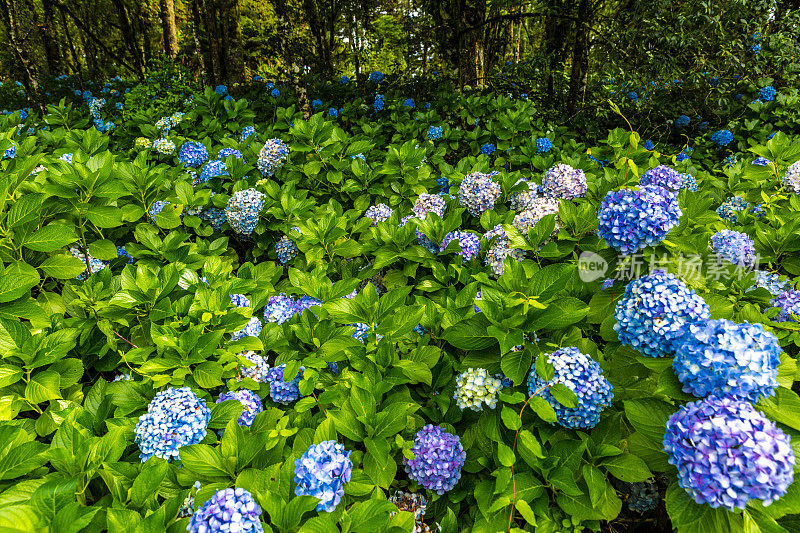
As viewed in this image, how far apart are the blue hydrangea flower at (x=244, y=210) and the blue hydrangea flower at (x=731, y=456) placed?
260 cm

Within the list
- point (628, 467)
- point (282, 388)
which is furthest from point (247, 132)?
point (628, 467)

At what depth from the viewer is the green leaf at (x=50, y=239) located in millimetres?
2029

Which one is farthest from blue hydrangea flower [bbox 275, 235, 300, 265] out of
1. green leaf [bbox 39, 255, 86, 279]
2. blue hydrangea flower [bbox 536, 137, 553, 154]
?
blue hydrangea flower [bbox 536, 137, 553, 154]

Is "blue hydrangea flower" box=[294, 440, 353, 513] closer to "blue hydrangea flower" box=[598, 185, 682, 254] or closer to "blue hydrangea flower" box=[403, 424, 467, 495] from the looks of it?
"blue hydrangea flower" box=[403, 424, 467, 495]

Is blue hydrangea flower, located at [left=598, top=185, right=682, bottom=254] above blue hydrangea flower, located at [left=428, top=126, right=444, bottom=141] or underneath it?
above

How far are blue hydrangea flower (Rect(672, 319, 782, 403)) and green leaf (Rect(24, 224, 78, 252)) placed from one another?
8.31 feet

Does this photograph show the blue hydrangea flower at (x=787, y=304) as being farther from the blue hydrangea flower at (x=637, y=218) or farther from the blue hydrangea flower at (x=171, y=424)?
the blue hydrangea flower at (x=171, y=424)

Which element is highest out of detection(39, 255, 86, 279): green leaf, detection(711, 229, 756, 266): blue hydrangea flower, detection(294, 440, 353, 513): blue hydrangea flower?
detection(711, 229, 756, 266): blue hydrangea flower

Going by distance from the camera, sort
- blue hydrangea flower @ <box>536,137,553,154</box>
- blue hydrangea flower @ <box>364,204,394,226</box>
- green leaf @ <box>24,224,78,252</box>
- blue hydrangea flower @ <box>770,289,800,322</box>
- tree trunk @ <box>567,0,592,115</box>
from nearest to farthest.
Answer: blue hydrangea flower @ <box>770,289,800,322</box>
green leaf @ <box>24,224,78,252</box>
blue hydrangea flower @ <box>364,204,394,226</box>
blue hydrangea flower @ <box>536,137,553,154</box>
tree trunk @ <box>567,0,592,115</box>

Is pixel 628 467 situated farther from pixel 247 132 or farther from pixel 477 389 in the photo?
pixel 247 132

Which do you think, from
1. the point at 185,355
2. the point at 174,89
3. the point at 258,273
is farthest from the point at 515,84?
the point at 185,355

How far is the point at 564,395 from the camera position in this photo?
1360 millimetres

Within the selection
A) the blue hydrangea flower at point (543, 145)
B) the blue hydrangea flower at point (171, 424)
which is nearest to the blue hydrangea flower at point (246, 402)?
the blue hydrangea flower at point (171, 424)

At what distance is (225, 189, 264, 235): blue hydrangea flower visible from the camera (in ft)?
9.55
